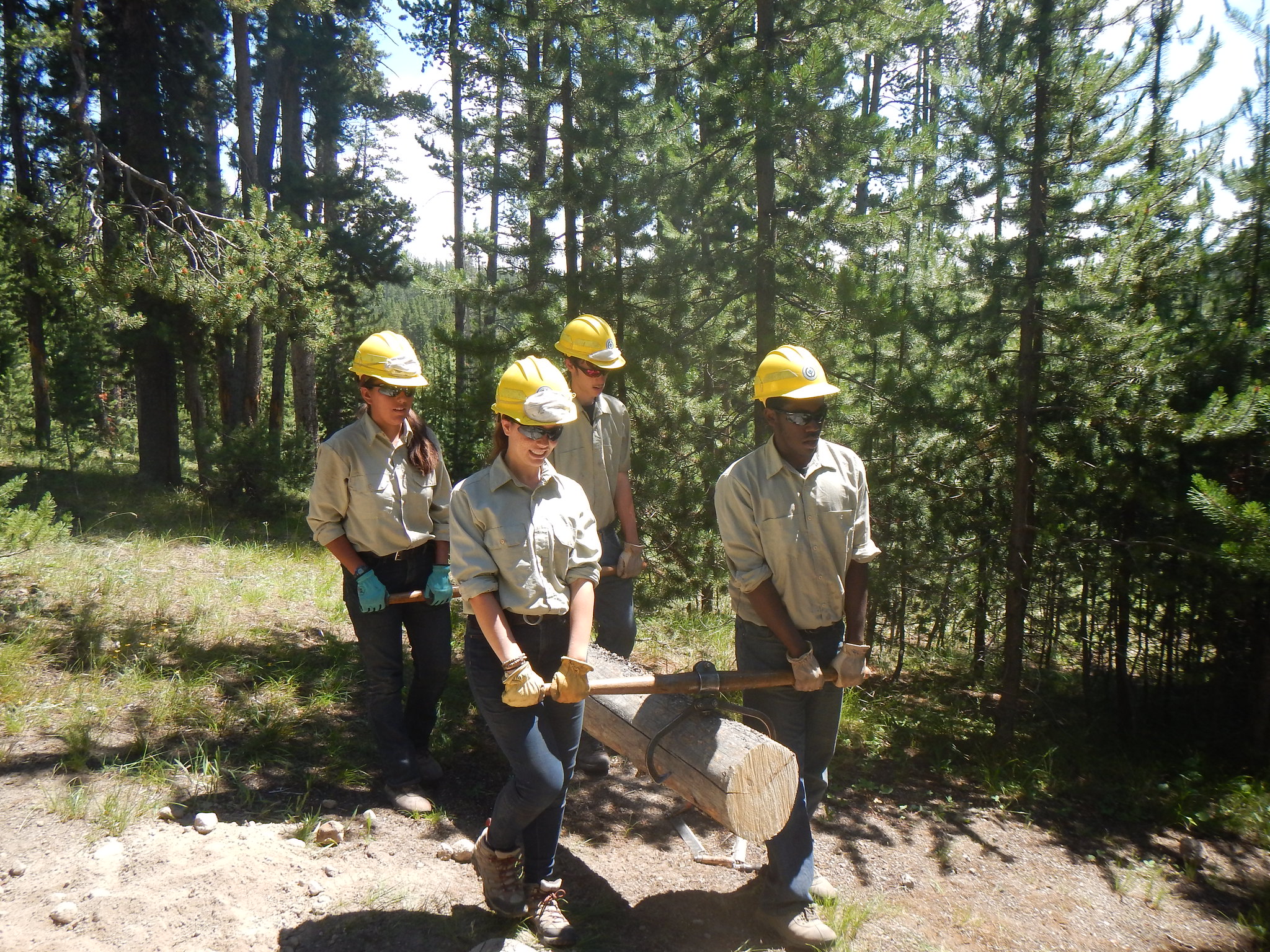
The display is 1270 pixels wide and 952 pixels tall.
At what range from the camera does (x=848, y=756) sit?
18.4 feet

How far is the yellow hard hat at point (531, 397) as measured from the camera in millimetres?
3018

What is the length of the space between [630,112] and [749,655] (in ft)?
15.0

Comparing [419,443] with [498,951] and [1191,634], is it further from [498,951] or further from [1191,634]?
[1191,634]

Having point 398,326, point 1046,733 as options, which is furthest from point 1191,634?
point 398,326

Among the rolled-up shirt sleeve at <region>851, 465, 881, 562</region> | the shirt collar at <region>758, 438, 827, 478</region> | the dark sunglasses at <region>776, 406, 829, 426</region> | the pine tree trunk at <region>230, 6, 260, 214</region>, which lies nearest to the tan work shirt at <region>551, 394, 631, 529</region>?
the shirt collar at <region>758, 438, 827, 478</region>

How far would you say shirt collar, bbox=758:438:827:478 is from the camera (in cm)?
331

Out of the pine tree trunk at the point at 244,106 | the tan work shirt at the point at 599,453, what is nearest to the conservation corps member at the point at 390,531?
the tan work shirt at the point at 599,453

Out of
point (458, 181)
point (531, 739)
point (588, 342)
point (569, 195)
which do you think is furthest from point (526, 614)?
point (458, 181)

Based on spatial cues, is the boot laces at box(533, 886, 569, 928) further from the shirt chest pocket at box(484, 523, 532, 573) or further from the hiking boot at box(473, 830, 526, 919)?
the shirt chest pocket at box(484, 523, 532, 573)

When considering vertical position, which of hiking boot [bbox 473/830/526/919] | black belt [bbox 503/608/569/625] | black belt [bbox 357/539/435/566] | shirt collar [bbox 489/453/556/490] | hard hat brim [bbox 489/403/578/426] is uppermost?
hard hat brim [bbox 489/403/578/426]

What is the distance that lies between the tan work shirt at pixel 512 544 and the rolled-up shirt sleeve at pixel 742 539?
0.62 m

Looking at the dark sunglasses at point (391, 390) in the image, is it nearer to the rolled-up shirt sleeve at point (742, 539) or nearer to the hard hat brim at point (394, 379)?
the hard hat brim at point (394, 379)

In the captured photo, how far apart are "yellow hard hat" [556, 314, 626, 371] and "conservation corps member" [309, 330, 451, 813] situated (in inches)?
32.4

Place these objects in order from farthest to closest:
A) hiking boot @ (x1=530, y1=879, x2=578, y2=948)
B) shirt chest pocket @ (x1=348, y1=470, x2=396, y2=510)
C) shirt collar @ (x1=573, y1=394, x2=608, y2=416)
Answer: shirt collar @ (x1=573, y1=394, x2=608, y2=416) < shirt chest pocket @ (x1=348, y1=470, x2=396, y2=510) < hiking boot @ (x1=530, y1=879, x2=578, y2=948)
